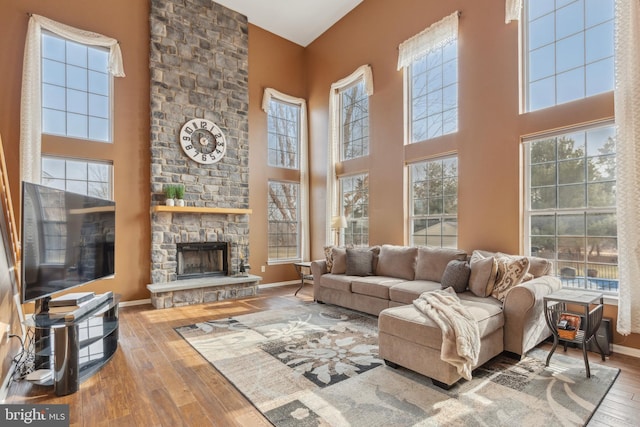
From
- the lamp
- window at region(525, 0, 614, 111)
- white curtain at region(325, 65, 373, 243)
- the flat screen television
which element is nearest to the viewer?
the flat screen television

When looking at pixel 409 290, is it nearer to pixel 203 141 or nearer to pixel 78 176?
pixel 203 141

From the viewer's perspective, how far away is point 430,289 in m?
3.81

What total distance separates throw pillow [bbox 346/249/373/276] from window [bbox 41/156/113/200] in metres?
3.79

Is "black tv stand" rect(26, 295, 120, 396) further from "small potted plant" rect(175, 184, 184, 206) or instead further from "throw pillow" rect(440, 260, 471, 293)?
"throw pillow" rect(440, 260, 471, 293)

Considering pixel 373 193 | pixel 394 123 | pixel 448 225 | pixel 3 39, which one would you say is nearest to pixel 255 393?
pixel 448 225

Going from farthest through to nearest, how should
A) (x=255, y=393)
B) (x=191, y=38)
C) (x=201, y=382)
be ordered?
1. (x=191, y=38)
2. (x=201, y=382)
3. (x=255, y=393)

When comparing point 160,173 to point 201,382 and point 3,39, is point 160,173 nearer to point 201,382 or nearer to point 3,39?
point 3,39

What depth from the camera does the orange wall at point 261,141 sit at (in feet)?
21.3

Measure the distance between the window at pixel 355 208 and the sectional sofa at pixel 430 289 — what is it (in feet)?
3.39

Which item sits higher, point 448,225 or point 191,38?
point 191,38

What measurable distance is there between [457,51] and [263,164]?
12.9 ft

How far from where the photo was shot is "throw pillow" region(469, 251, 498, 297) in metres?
3.37

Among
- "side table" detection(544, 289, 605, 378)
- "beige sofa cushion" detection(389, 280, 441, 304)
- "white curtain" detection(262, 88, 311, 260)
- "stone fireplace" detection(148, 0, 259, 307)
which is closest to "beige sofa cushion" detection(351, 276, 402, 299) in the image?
"beige sofa cushion" detection(389, 280, 441, 304)

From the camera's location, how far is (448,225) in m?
4.73
